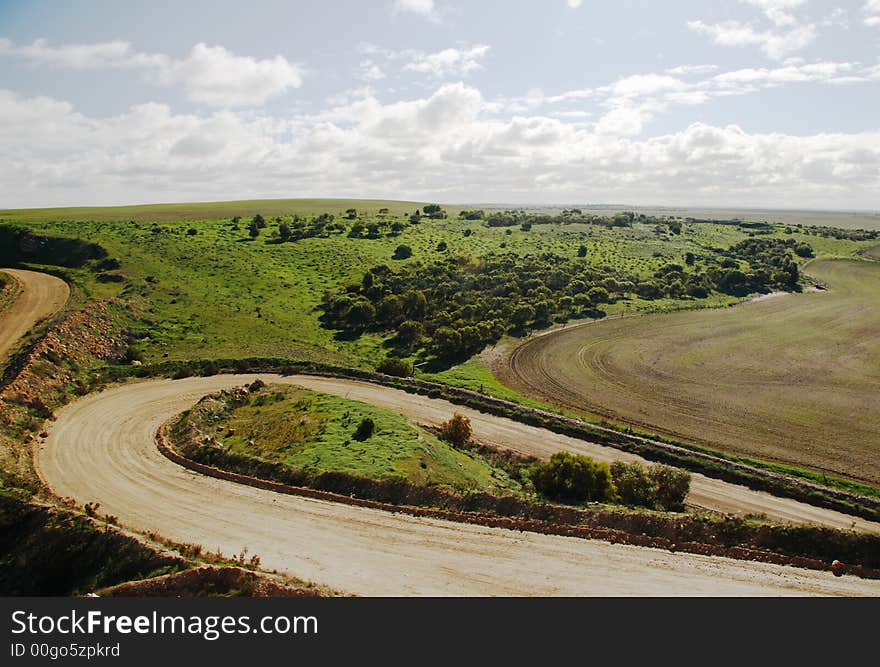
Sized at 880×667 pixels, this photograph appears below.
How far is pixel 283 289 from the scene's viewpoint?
3265 inches

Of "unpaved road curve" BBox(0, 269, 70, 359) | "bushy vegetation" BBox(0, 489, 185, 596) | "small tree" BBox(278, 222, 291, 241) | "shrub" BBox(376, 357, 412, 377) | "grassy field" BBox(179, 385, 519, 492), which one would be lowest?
"bushy vegetation" BBox(0, 489, 185, 596)

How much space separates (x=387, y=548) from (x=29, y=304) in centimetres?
6243

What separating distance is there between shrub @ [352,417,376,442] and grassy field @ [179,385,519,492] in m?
0.30

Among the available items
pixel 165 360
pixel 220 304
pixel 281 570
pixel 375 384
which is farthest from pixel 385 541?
pixel 220 304

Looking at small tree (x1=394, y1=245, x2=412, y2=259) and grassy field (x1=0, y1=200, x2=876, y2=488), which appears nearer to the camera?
grassy field (x1=0, y1=200, x2=876, y2=488)

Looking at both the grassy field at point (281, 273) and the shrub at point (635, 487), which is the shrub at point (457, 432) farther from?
the grassy field at point (281, 273)

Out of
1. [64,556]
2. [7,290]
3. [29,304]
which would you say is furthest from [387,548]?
[7,290]

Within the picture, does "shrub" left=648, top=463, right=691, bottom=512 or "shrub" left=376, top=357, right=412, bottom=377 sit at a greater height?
"shrub" left=376, top=357, right=412, bottom=377

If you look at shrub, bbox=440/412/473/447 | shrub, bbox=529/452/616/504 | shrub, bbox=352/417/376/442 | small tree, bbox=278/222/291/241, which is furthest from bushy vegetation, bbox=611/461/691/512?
small tree, bbox=278/222/291/241

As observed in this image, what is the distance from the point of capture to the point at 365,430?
3397 cm

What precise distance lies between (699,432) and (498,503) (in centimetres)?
2487

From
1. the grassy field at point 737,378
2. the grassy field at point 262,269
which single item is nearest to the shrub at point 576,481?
the grassy field at point 737,378

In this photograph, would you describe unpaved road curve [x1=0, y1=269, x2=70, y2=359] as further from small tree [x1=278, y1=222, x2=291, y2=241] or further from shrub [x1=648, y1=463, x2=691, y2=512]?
shrub [x1=648, y1=463, x2=691, y2=512]

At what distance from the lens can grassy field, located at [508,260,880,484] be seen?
40812 mm
